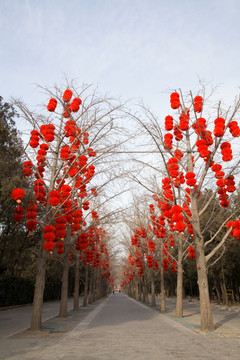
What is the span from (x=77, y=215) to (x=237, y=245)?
14896 millimetres

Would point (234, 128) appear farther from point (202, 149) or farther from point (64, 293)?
point (64, 293)

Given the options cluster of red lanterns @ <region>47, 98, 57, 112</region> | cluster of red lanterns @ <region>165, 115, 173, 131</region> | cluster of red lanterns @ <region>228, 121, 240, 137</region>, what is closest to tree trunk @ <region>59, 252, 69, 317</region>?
cluster of red lanterns @ <region>47, 98, 57, 112</region>

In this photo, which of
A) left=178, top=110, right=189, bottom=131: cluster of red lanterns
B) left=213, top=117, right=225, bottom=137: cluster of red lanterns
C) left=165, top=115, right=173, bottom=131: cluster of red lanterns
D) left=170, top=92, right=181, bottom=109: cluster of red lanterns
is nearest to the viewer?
left=213, top=117, right=225, bottom=137: cluster of red lanterns

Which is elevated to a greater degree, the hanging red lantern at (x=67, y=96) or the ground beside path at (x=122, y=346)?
the hanging red lantern at (x=67, y=96)

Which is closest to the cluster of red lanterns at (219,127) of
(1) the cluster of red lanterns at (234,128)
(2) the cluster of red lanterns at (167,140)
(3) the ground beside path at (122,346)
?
(1) the cluster of red lanterns at (234,128)

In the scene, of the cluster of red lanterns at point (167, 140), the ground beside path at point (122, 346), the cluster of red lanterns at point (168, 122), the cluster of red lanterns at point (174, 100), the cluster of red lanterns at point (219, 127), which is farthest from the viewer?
the cluster of red lanterns at point (167, 140)

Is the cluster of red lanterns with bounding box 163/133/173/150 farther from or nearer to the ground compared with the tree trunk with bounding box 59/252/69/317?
farther from the ground

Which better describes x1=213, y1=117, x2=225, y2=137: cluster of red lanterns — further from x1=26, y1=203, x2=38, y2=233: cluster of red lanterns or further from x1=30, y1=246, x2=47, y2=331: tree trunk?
x1=30, y1=246, x2=47, y2=331: tree trunk

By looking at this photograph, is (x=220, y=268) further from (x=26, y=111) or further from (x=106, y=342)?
(x=26, y=111)

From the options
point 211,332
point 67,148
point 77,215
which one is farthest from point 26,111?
point 211,332

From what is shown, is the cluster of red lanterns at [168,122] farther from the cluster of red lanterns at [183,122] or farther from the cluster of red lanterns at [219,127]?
the cluster of red lanterns at [219,127]

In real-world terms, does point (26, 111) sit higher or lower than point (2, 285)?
higher

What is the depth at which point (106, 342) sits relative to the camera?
8.45m

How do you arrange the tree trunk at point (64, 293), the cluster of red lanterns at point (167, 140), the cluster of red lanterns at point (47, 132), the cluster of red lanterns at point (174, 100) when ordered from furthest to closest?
the tree trunk at point (64, 293), the cluster of red lanterns at point (167, 140), the cluster of red lanterns at point (174, 100), the cluster of red lanterns at point (47, 132)
